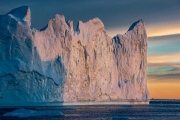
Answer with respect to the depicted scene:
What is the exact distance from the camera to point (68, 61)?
42000 millimetres

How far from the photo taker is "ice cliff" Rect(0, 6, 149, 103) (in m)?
37.7

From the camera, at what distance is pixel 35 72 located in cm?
3841

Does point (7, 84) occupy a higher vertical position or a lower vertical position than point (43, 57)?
lower

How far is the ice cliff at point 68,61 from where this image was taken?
124 ft

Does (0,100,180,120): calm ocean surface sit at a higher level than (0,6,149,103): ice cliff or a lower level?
lower

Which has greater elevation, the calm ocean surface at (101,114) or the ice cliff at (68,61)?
the ice cliff at (68,61)

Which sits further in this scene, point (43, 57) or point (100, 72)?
point (100, 72)

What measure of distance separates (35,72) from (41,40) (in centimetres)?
323

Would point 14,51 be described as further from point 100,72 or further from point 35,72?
point 100,72

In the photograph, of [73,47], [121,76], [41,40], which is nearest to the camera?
[41,40]

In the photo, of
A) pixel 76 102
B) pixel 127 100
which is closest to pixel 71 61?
pixel 76 102

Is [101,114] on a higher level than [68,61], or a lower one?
lower

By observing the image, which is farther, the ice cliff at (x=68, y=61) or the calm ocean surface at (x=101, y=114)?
the ice cliff at (x=68, y=61)

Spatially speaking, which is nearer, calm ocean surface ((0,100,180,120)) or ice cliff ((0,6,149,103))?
calm ocean surface ((0,100,180,120))
